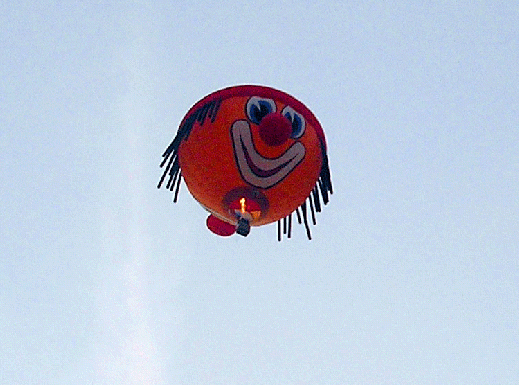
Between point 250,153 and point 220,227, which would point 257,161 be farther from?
point 220,227

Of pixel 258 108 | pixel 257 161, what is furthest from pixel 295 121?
pixel 257 161

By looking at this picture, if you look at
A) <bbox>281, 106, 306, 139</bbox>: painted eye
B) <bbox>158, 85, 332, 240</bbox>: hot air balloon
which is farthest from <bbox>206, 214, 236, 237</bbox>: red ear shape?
<bbox>281, 106, 306, 139</bbox>: painted eye

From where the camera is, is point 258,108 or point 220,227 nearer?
point 258,108

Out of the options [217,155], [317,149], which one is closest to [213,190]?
→ [217,155]

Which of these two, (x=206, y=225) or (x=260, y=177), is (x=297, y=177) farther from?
(x=206, y=225)

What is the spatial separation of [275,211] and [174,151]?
159 centimetres

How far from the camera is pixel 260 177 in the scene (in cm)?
1495

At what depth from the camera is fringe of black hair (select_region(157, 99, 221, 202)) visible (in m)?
15.2

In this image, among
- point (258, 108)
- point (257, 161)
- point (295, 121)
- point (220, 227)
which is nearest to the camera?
point (257, 161)

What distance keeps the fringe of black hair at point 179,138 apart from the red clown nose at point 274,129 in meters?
0.73

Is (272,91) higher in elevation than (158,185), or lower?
higher

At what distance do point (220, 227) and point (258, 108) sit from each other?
6.35 feet

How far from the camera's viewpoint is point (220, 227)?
16.1m

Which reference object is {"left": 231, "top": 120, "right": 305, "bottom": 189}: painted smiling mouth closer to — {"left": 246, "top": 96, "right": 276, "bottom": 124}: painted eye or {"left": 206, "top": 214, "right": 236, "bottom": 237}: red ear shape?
{"left": 246, "top": 96, "right": 276, "bottom": 124}: painted eye
